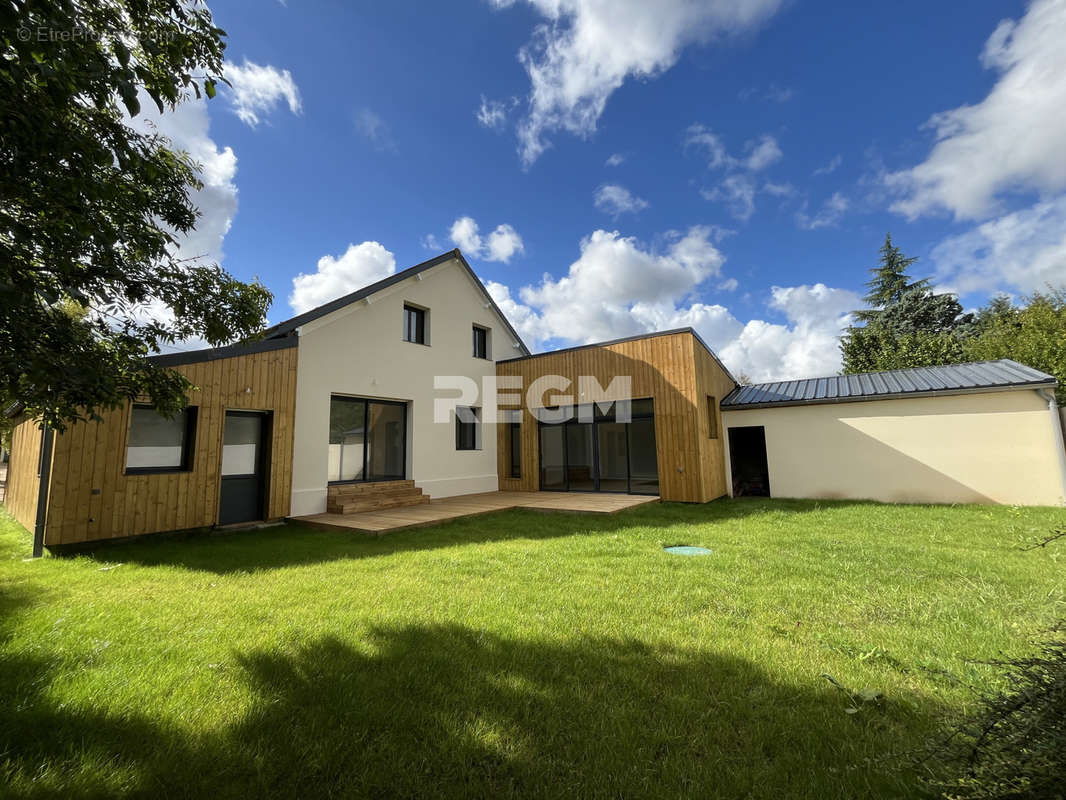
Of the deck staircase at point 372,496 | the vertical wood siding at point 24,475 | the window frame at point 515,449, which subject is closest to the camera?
the vertical wood siding at point 24,475

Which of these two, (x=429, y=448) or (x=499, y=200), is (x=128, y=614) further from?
(x=499, y=200)

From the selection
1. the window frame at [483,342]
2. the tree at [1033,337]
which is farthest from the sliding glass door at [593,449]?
the tree at [1033,337]

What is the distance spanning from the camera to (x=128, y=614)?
3217 millimetres

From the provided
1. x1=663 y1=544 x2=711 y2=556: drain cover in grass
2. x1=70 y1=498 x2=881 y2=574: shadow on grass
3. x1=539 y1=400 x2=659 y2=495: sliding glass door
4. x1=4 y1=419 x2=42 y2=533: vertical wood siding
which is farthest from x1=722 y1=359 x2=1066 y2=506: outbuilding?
x1=4 y1=419 x2=42 y2=533: vertical wood siding

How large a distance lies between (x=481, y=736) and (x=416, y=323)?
33.7 feet

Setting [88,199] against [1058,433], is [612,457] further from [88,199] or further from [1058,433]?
[88,199]

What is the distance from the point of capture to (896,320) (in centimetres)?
2409

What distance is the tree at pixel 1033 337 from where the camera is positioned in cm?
1426

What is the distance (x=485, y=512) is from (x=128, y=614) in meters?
5.73

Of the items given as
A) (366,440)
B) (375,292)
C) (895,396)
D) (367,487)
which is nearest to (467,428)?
(366,440)

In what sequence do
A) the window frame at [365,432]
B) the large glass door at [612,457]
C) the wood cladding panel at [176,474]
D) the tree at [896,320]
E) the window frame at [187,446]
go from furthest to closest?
the tree at [896,320]
the large glass door at [612,457]
the window frame at [365,432]
the window frame at [187,446]
the wood cladding panel at [176,474]

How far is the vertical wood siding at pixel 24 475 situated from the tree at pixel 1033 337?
25792mm

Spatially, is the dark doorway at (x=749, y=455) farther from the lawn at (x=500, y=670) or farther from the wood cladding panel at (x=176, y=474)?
the wood cladding panel at (x=176, y=474)

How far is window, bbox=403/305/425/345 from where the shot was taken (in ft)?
34.8
